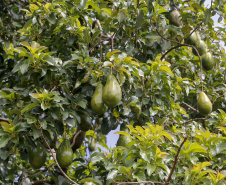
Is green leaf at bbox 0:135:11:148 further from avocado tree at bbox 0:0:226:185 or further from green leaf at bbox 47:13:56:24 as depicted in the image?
green leaf at bbox 47:13:56:24

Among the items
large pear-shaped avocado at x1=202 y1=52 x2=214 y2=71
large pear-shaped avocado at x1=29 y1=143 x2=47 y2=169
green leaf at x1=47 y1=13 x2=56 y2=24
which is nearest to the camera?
large pear-shaped avocado at x1=29 y1=143 x2=47 y2=169

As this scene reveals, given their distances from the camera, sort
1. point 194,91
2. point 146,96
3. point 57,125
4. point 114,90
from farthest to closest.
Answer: point 194,91, point 146,96, point 57,125, point 114,90

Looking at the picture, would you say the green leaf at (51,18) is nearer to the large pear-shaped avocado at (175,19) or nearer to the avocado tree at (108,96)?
the avocado tree at (108,96)

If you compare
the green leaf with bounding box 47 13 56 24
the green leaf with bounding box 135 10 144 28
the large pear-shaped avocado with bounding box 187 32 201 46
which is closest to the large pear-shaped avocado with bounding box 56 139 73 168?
the green leaf with bounding box 47 13 56 24

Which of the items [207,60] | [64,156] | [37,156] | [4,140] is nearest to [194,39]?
[207,60]

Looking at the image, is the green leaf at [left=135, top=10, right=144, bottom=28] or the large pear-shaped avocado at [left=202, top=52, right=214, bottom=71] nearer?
the green leaf at [left=135, top=10, right=144, bottom=28]

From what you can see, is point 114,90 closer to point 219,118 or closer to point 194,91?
point 219,118

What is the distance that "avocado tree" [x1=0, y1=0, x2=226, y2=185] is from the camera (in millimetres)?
1819

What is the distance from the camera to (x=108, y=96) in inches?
72.4

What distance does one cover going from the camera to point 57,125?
2.14m

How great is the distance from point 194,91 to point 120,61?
4.86 ft

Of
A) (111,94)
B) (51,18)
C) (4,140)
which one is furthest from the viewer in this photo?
(51,18)

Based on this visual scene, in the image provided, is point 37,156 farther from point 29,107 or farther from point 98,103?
point 98,103

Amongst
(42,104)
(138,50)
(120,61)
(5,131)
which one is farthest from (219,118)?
(5,131)
